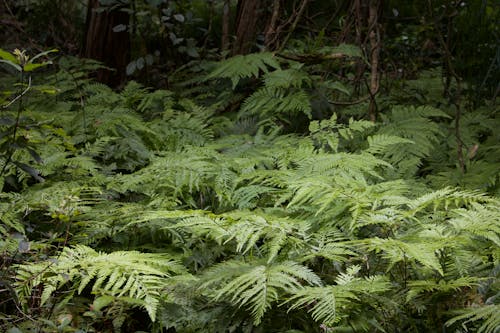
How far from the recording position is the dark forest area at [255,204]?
184 centimetres

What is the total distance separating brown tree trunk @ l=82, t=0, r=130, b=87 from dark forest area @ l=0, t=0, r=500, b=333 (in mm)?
404

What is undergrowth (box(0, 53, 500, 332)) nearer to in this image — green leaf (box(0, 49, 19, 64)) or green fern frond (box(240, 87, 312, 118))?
green fern frond (box(240, 87, 312, 118))

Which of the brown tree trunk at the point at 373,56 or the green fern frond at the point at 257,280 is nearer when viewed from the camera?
the green fern frond at the point at 257,280

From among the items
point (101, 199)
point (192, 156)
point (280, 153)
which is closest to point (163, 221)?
point (101, 199)

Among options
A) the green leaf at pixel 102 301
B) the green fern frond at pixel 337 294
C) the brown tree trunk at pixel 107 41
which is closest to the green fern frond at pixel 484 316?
the green fern frond at pixel 337 294

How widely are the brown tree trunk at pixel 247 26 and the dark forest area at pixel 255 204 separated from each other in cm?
1

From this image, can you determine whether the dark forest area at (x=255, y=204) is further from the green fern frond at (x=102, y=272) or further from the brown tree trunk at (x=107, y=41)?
the brown tree trunk at (x=107, y=41)

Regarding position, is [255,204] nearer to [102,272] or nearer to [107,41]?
[102,272]

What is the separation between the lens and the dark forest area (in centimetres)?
184

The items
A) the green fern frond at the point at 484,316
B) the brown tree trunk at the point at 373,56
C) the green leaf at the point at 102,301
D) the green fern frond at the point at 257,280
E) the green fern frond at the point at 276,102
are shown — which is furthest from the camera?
the brown tree trunk at the point at 373,56

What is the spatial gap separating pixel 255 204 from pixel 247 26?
2.46 m

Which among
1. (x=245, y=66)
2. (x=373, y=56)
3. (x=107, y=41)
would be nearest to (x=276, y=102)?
(x=245, y=66)

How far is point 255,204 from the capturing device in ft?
7.97

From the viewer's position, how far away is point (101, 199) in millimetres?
2438
